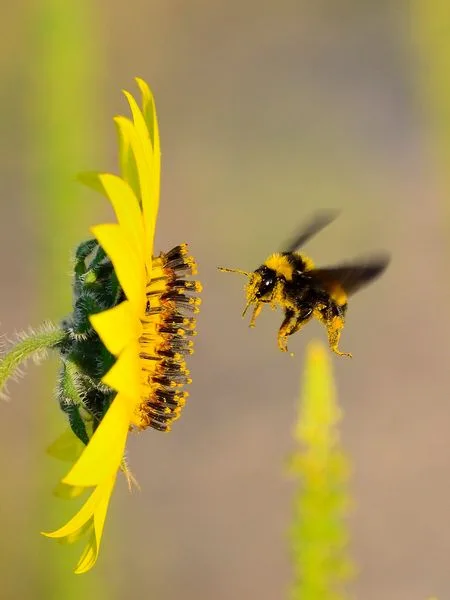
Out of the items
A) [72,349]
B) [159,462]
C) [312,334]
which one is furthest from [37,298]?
[72,349]

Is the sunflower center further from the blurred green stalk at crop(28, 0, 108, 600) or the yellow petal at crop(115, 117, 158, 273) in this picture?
the blurred green stalk at crop(28, 0, 108, 600)

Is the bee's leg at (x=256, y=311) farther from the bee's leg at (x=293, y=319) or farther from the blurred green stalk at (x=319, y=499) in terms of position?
the blurred green stalk at (x=319, y=499)

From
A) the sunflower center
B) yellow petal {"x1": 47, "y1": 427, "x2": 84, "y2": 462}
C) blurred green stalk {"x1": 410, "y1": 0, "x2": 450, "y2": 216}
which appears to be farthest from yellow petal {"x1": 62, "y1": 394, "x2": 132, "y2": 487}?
blurred green stalk {"x1": 410, "y1": 0, "x2": 450, "y2": 216}

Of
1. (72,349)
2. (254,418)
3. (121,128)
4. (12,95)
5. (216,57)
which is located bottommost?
(72,349)

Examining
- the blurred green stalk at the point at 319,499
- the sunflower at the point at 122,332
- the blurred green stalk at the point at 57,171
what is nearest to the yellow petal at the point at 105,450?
the sunflower at the point at 122,332

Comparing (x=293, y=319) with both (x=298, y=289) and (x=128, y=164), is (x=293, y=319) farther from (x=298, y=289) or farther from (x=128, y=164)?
(x=128, y=164)

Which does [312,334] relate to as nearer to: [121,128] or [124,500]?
[124,500]
